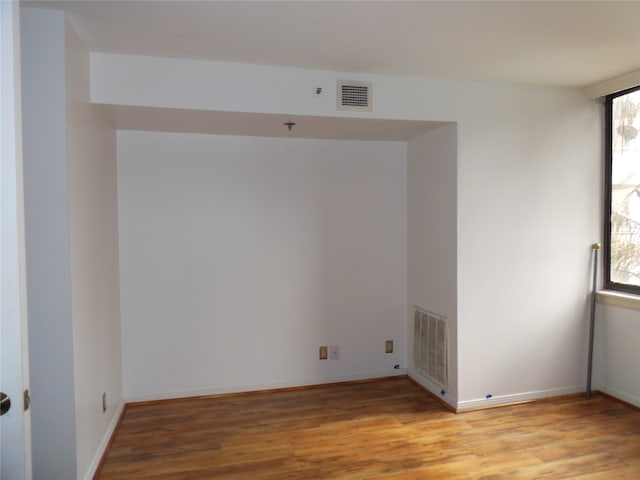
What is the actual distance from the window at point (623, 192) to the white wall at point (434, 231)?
1.36 metres

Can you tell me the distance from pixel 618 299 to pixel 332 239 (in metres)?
2.31

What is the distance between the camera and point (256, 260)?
3.79 m

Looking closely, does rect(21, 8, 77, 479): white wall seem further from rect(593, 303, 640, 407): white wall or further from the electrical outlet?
rect(593, 303, 640, 407): white wall

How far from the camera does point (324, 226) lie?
12.9ft

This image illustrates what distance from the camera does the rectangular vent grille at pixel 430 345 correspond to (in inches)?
140

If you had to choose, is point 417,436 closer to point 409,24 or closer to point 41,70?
point 409,24

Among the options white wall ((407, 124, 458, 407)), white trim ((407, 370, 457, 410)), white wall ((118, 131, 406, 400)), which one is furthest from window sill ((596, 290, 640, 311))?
white wall ((118, 131, 406, 400))

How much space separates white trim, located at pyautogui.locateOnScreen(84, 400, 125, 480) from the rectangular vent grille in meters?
2.47

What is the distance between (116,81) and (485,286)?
2924 millimetres

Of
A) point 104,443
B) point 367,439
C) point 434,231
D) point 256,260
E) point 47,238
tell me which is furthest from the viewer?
point 256,260

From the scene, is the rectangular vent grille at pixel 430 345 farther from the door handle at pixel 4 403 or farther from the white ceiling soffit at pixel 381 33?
the door handle at pixel 4 403

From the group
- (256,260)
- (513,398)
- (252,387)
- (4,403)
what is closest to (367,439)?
(252,387)

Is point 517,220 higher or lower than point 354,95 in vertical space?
lower

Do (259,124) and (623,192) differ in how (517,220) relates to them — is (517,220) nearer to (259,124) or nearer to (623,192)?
(623,192)
